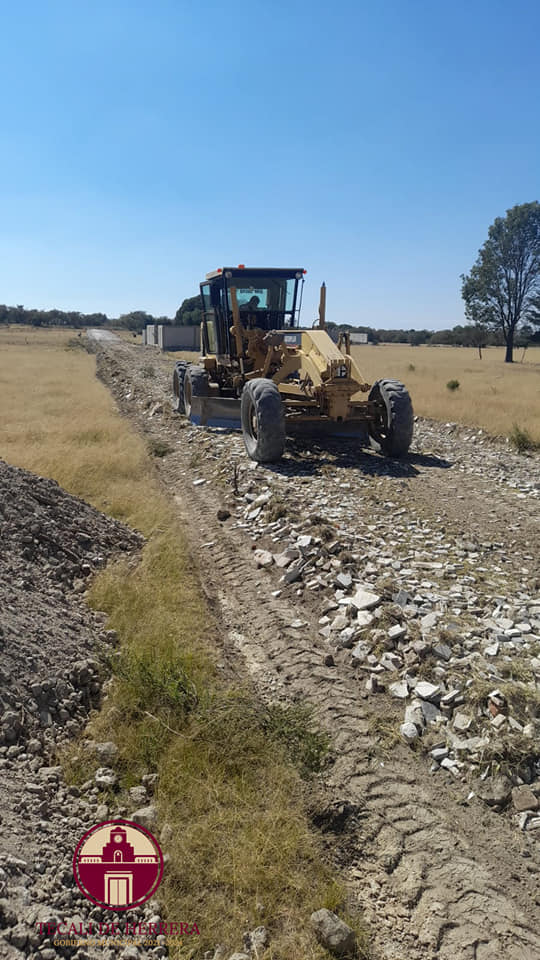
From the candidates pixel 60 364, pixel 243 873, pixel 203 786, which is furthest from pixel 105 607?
pixel 60 364

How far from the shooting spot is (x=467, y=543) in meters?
6.71

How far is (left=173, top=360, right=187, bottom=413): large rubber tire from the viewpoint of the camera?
51.2 ft

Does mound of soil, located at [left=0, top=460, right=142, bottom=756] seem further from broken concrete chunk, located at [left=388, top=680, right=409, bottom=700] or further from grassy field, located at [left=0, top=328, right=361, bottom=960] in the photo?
broken concrete chunk, located at [left=388, top=680, right=409, bottom=700]

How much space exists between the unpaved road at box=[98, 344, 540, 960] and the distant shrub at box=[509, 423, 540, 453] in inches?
25.9

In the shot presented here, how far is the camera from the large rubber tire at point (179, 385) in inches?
615

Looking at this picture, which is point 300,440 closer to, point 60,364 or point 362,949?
point 362,949

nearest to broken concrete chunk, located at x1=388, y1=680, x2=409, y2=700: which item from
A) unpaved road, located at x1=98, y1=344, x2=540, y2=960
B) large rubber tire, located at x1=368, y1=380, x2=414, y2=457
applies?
unpaved road, located at x1=98, y1=344, x2=540, y2=960

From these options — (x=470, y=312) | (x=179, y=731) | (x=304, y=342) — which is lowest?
(x=179, y=731)

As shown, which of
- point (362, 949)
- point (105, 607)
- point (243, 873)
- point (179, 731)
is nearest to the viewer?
point (362, 949)

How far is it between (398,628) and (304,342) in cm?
717

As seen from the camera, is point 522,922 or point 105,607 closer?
point 522,922

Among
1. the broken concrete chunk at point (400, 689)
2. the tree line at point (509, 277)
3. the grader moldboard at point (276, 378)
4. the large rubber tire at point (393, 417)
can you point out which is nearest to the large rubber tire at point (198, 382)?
the grader moldboard at point (276, 378)

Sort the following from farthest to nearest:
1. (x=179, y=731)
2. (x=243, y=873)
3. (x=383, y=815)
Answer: (x=179, y=731) → (x=383, y=815) → (x=243, y=873)

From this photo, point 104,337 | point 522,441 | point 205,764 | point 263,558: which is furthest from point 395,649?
point 104,337
